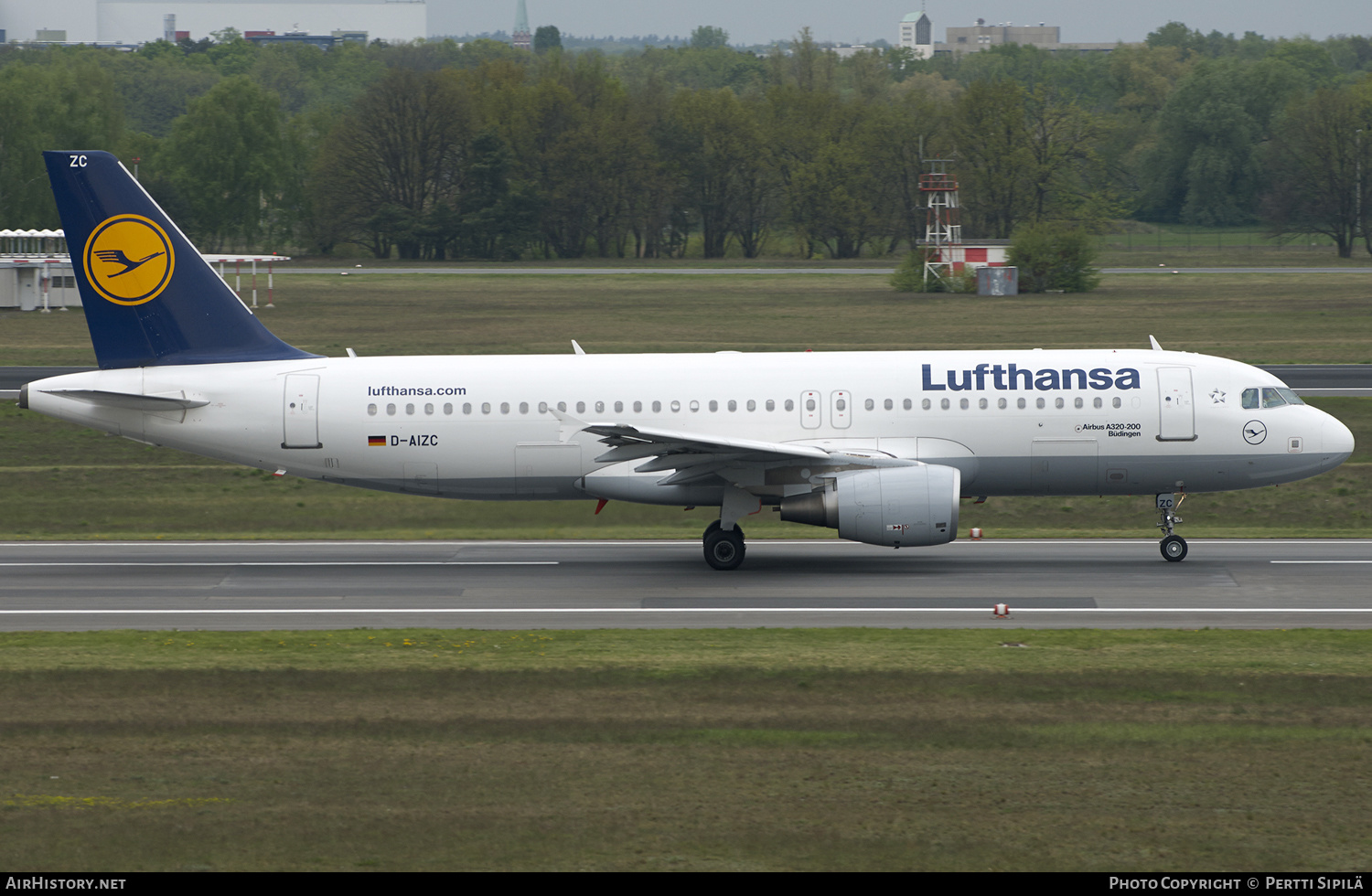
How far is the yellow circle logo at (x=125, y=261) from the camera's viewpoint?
28.2 meters

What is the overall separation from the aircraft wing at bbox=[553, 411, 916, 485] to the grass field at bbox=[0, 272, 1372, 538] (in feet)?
9.57

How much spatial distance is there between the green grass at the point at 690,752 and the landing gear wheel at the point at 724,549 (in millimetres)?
5916

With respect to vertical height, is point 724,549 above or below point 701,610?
above

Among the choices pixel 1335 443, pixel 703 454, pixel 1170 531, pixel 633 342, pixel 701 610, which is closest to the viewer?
pixel 701 610

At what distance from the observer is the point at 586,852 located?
12.9m

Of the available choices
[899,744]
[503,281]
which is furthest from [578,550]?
[503,281]

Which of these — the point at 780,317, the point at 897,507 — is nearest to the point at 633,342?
the point at 780,317

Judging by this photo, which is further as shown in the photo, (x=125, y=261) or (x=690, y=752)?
(x=125, y=261)

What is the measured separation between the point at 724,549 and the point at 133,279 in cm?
1220

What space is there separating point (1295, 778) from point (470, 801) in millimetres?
7961

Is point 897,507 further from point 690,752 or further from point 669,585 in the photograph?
point 690,752

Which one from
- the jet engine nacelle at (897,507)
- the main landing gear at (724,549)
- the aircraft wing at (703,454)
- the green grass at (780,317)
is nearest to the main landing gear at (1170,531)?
the jet engine nacelle at (897,507)

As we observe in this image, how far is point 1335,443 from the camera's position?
27.7 meters

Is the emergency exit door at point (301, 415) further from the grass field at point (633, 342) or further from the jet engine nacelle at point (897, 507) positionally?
the jet engine nacelle at point (897, 507)
